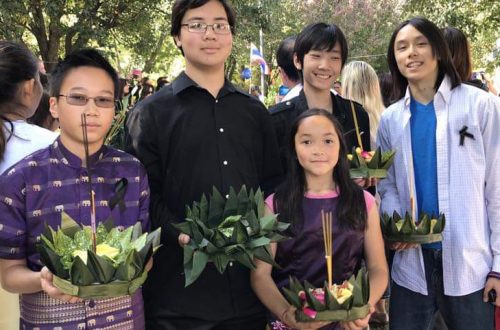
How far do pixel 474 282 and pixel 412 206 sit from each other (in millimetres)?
497

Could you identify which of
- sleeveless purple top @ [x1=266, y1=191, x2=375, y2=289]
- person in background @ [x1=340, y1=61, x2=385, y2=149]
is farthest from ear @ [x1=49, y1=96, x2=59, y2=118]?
person in background @ [x1=340, y1=61, x2=385, y2=149]

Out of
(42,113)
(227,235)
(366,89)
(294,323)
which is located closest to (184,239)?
(227,235)

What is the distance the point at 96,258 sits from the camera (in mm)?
1816

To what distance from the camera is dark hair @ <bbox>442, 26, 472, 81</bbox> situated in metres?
3.90

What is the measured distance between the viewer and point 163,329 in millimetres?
2551

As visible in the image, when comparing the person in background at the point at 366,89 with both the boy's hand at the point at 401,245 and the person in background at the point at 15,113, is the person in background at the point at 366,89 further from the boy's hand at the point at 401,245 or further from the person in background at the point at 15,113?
the person in background at the point at 15,113

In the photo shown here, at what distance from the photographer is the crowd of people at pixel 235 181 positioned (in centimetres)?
221

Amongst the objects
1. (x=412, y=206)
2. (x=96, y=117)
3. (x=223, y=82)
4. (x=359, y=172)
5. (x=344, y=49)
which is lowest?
(x=412, y=206)

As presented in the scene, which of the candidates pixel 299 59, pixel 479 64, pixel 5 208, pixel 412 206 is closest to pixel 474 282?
pixel 412 206

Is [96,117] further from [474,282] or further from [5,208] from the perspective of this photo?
[474,282]

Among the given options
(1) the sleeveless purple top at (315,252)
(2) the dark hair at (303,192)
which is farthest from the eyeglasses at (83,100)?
(1) the sleeveless purple top at (315,252)

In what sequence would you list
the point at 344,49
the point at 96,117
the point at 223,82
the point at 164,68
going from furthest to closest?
the point at 164,68, the point at 344,49, the point at 223,82, the point at 96,117

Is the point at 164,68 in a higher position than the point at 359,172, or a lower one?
higher

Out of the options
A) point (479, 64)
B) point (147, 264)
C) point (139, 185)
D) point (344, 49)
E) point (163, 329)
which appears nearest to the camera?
point (147, 264)
